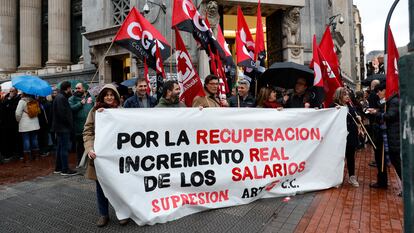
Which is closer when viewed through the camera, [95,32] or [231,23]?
[95,32]

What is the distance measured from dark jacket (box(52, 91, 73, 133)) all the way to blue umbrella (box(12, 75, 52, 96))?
1607 mm

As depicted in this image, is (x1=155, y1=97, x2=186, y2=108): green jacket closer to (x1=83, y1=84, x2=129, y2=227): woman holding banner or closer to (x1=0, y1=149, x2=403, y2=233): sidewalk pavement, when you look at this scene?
(x1=83, y1=84, x2=129, y2=227): woman holding banner

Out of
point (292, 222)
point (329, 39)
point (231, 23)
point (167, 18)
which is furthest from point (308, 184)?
point (231, 23)

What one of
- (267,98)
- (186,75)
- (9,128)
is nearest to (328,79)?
(267,98)

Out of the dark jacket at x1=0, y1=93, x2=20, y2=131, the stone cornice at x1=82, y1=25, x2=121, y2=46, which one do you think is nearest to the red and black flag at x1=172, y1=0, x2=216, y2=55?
the dark jacket at x1=0, y1=93, x2=20, y2=131

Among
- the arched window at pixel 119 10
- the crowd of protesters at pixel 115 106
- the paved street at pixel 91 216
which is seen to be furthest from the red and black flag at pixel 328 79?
the arched window at pixel 119 10

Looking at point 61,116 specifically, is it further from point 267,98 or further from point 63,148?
point 267,98

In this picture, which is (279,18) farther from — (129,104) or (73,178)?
(73,178)

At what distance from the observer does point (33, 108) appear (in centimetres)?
806

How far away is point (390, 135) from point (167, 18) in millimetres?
9988

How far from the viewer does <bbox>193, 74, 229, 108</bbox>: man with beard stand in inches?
191

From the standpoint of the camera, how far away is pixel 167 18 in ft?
40.9

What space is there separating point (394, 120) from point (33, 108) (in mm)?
8196

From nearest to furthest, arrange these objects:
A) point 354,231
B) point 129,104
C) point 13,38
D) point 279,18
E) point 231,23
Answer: point 354,231 < point 129,104 < point 279,18 < point 231,23 < point 13,38
